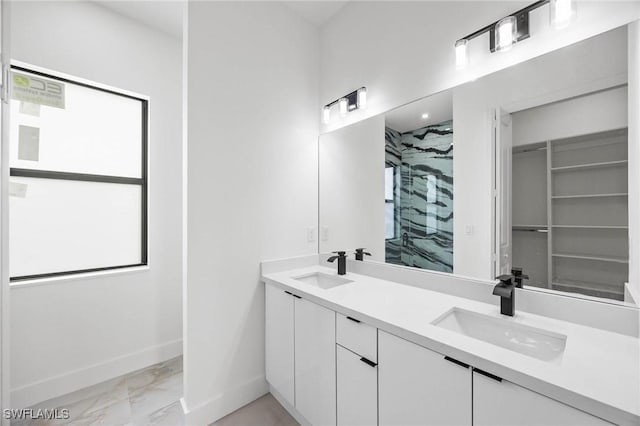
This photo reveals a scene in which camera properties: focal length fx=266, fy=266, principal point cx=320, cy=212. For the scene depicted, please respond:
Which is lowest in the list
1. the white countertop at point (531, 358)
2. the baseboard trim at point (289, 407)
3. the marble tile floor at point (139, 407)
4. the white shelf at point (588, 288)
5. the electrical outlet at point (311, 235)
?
the marble tile floor at point (139, 407)

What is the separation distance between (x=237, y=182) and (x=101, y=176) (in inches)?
48.9

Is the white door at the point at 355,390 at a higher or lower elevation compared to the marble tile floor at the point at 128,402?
higher

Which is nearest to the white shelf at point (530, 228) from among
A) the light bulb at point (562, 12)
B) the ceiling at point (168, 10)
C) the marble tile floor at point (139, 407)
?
the light bulb at point (562, 12)

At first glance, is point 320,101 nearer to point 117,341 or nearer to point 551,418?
point 551,418

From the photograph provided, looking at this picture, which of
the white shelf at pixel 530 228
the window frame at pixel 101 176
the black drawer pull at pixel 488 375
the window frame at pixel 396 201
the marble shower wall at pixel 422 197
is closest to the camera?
the black drawer pull at pixel 488 375

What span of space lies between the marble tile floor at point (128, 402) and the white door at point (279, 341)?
609 millimetres

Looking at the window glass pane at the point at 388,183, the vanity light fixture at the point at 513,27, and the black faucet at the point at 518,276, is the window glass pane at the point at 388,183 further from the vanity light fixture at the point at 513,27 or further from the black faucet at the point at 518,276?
the black faucet at the point at 518,276

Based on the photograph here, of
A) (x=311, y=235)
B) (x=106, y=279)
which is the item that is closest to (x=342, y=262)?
(x=311, y=235)

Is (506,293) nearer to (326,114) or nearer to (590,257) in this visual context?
(590,257)

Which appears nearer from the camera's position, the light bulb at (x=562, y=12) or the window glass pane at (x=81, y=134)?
the light bulb at (x=562, y=12)

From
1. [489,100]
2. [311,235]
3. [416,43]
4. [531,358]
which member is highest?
[416,43]

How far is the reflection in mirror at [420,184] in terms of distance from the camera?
1486mm

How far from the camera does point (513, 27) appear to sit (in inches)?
47.5

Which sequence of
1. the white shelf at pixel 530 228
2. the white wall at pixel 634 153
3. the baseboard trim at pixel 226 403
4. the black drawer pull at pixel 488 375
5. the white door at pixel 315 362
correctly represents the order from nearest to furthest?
the black drawer pull at pixel 488 375 → the white wall at pixel 634 153 → the white shelf at pixel 530 228 → the white door at pixel 315 362 → the baseboard trim at pixel 226 403
